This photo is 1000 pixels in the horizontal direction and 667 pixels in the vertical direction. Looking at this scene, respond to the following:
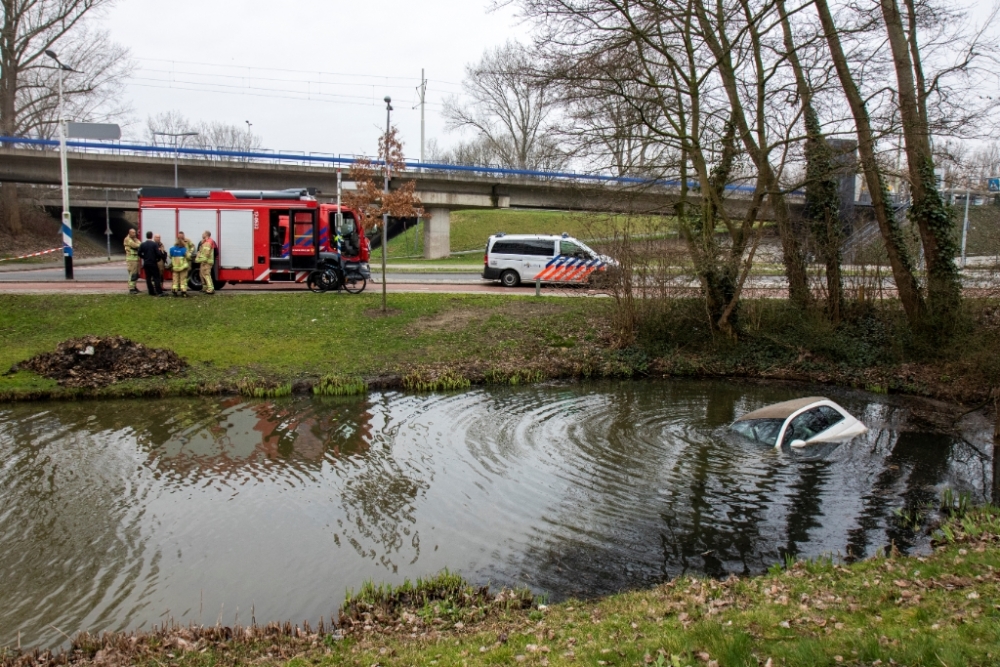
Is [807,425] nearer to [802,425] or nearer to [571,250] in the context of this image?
[802,425]

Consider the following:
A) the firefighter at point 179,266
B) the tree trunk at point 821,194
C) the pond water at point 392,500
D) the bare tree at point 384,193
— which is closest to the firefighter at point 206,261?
the firefighter at point 179,266

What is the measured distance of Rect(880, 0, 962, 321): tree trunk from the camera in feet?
57.6

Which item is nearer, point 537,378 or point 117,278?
point 537,378

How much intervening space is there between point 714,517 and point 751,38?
11926mm

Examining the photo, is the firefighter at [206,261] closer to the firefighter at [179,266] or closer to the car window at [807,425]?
the firefighter at [179,266]

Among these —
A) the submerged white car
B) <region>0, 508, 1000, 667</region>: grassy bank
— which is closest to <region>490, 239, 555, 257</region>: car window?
the submerged white car

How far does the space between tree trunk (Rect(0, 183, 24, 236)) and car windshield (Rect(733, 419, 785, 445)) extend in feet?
152

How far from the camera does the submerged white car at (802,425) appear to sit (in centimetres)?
1170

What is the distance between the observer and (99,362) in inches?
608

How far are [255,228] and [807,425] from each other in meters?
17.0

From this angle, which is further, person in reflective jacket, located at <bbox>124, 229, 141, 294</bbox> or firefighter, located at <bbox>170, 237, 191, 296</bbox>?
person in reflective jacket, located at <bbox>124, 229, 141, 294</bbox>

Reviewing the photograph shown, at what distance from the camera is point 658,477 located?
1045 cm

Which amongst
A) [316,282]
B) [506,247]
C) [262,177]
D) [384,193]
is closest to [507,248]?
[506,247]

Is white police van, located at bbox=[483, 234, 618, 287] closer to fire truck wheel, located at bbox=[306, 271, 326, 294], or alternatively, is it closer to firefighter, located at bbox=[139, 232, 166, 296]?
fire truck wheel, located at bbox=[306, 271, 326, 294]
